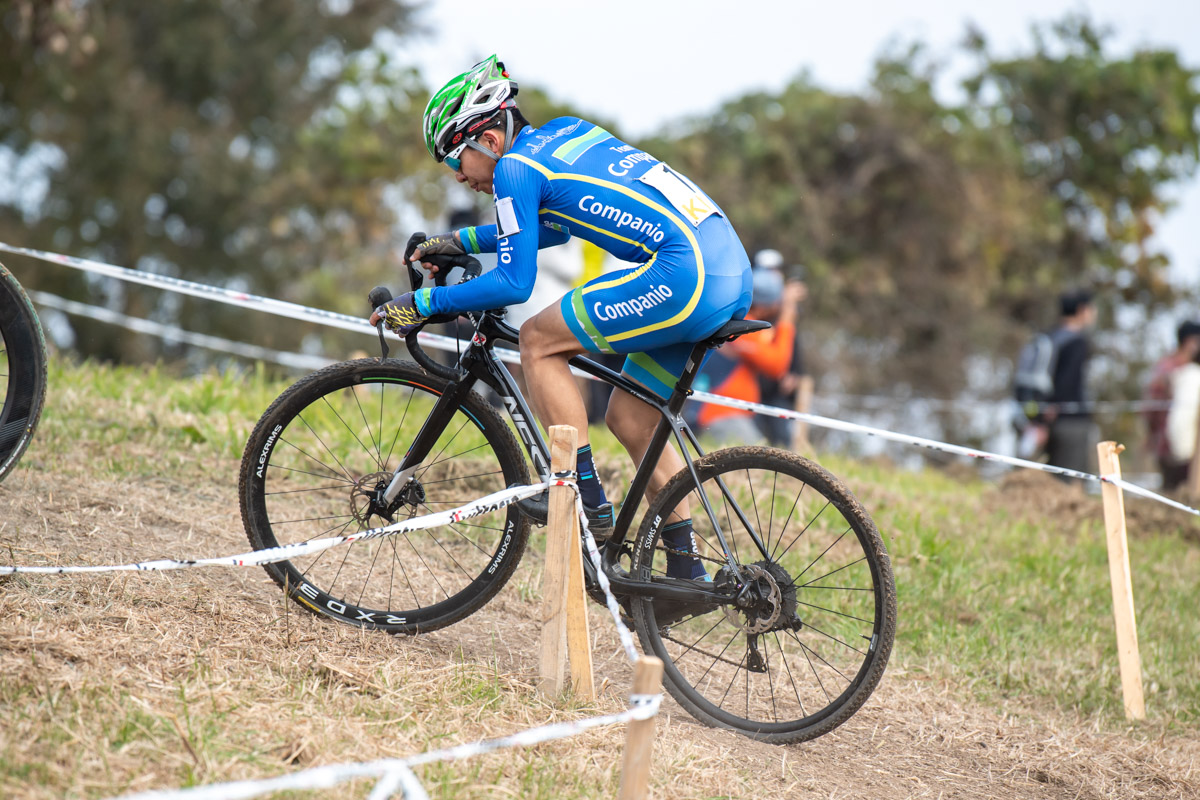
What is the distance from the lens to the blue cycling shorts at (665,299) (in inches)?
140

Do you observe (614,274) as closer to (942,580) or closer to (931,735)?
(931,735)

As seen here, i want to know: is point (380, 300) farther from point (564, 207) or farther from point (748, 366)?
point (748, 366)

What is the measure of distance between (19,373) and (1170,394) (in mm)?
9263

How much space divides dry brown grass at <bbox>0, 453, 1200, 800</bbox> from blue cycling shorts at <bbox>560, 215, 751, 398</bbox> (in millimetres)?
1280

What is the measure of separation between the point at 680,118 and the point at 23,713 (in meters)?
15.0

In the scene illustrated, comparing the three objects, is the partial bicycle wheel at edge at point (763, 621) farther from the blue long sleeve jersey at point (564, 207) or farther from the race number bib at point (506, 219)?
the race number bib at point (506, 219)

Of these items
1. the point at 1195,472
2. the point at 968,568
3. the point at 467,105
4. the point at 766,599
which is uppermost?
the point at 1195,472

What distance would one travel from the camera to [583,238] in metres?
3.71

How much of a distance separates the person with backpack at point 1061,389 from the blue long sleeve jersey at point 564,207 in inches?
246

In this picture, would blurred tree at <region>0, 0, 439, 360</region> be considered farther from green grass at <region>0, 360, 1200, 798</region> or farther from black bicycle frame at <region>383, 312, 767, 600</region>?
black bicycle frame at <region>383, 312, 767, 600</region>

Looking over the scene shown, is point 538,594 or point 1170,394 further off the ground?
point 1170,394

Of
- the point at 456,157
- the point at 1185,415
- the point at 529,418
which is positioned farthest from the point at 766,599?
the point at 1185,415

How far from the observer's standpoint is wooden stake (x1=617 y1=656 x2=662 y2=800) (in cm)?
254

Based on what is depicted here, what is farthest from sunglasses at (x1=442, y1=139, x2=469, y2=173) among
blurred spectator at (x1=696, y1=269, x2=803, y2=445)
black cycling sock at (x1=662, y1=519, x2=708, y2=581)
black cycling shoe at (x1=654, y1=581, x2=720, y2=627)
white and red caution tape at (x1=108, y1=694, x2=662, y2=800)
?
blurred spectator at (x1=696, y1=269, x2=803, y2=445)
